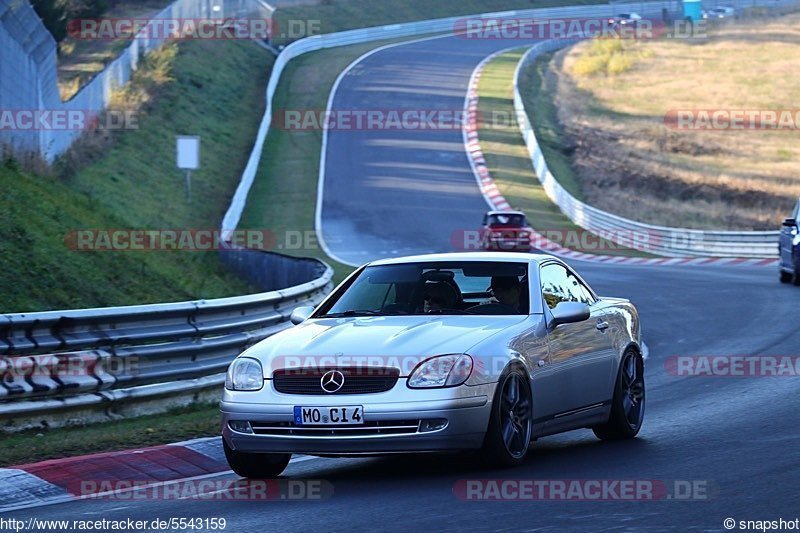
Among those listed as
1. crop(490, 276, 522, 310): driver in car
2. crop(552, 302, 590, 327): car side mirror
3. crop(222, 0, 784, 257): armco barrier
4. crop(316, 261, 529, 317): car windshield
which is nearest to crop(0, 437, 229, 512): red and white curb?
crop(316, 261, 529, 317): car windshield

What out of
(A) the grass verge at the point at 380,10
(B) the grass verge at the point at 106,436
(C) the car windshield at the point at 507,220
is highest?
(A) the grass verge at the point at 380,10

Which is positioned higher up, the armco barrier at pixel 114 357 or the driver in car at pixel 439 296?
the driver in car at pixel 439 296

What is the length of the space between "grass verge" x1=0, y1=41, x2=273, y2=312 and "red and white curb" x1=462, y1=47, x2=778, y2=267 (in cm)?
818

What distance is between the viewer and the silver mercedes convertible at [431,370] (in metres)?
8.53

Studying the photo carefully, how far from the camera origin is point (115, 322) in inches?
466

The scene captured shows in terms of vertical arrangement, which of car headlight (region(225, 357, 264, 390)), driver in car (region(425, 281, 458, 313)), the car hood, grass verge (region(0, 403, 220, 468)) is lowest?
grass verge (region(0, 403, 220, 468))

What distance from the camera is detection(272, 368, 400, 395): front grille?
8.61 metres

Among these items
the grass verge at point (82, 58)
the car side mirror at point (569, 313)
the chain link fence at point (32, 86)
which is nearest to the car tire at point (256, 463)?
the car side mirror at point (569, 313)

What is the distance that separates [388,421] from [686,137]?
170ft

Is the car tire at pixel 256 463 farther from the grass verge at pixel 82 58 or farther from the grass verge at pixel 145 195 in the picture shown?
the grass verge at pixel 82 58

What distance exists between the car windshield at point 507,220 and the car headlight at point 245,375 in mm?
27854

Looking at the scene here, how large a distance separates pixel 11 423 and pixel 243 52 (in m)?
54.2

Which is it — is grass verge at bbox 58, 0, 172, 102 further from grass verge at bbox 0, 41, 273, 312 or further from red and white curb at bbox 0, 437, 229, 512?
red and white curb at bbox 0, 437, 229, 512

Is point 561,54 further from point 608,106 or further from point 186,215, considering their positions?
point 186,215
